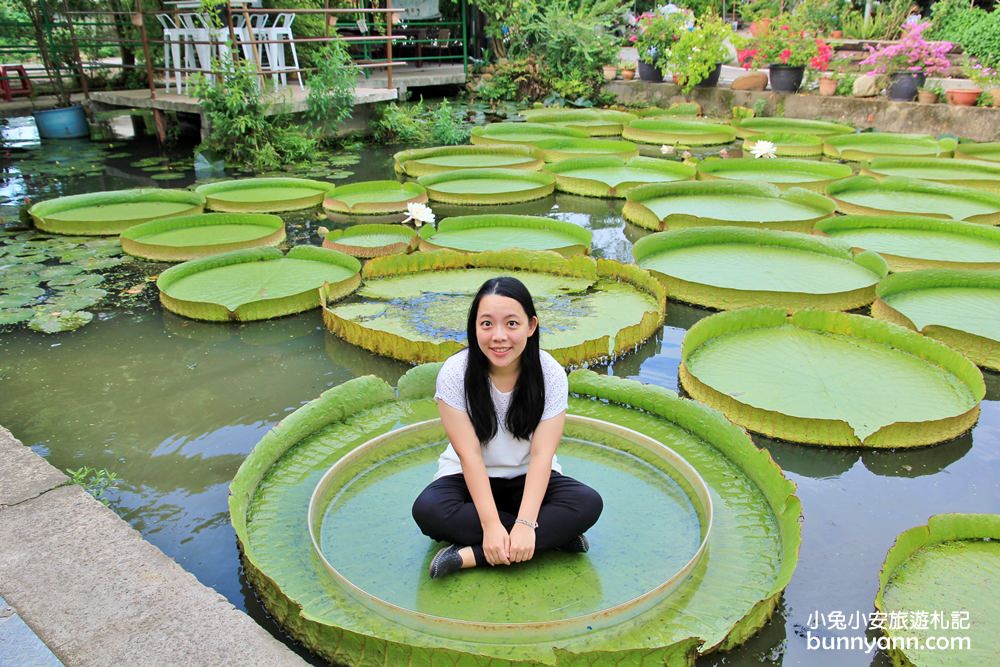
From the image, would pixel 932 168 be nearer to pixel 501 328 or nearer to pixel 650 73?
pixel 650 73

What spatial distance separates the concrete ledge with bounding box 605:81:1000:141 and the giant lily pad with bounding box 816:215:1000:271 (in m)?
4.65

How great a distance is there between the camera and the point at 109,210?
5645 mm

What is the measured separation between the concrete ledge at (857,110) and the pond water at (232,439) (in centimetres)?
669

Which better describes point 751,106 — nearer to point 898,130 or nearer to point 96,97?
point 898,130

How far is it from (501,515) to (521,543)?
0.13 meters

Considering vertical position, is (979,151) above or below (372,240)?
above

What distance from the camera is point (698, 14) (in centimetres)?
2009

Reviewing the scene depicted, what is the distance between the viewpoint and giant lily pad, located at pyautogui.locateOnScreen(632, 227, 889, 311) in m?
3.76

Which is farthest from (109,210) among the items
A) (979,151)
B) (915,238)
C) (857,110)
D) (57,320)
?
(857,110)

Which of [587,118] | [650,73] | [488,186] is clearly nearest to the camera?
[488,186]

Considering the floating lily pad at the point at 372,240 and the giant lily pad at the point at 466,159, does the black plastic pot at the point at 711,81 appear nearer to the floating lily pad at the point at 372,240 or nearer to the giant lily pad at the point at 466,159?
the giant lily pad at the point at 466,159

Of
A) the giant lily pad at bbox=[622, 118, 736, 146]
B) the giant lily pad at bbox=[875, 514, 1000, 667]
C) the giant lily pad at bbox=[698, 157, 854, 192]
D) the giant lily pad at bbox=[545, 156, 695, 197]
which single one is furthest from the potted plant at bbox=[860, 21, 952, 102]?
the giant lily pad at bbox=[875, 514, 1000, 667]

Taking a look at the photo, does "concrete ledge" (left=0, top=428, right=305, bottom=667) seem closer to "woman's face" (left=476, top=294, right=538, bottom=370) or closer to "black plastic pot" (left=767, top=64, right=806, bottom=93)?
"woman's face" (left=476, top=294, right=538, bottom=370)

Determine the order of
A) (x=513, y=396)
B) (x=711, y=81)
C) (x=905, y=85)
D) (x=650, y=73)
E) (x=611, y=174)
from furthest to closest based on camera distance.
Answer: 1. (x=650, y=73)
2. (x=711, y=81)
3. (x=905, y=85)
4. (x=611, y=174)
5. (x=513, y=396)
